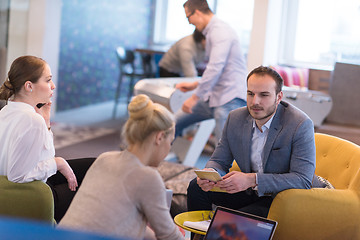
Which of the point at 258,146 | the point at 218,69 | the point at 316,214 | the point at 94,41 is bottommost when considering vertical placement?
the point at 316,214

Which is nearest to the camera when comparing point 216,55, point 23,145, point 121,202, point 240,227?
point 121,202


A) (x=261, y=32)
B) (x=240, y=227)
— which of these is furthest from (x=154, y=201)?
(x=261, y=32)

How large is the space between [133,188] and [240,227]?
73cm

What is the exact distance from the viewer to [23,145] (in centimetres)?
224

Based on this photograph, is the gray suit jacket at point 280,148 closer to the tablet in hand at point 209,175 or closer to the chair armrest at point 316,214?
the chair armrest at point 316,214

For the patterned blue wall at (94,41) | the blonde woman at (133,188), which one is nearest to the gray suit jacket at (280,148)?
the blonde woman at (133,188)

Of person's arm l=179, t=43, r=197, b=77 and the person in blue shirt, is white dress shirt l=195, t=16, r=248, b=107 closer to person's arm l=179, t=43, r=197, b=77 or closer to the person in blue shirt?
the person in blue shirt

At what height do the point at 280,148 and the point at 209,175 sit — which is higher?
the point at 280,148

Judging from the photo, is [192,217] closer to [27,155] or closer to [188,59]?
[27,155]

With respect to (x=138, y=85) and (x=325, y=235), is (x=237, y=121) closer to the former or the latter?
(x=325, y=235)

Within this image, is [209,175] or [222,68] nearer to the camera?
[209,175]

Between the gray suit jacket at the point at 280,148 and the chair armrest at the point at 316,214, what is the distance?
70 millimetres

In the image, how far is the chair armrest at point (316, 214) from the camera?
248 centimetres

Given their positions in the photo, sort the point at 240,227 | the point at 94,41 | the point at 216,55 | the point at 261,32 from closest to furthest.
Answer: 1. the point at 240,227
2. the point at 216,55
3. the point at 261,32
4. the point at 94,41
